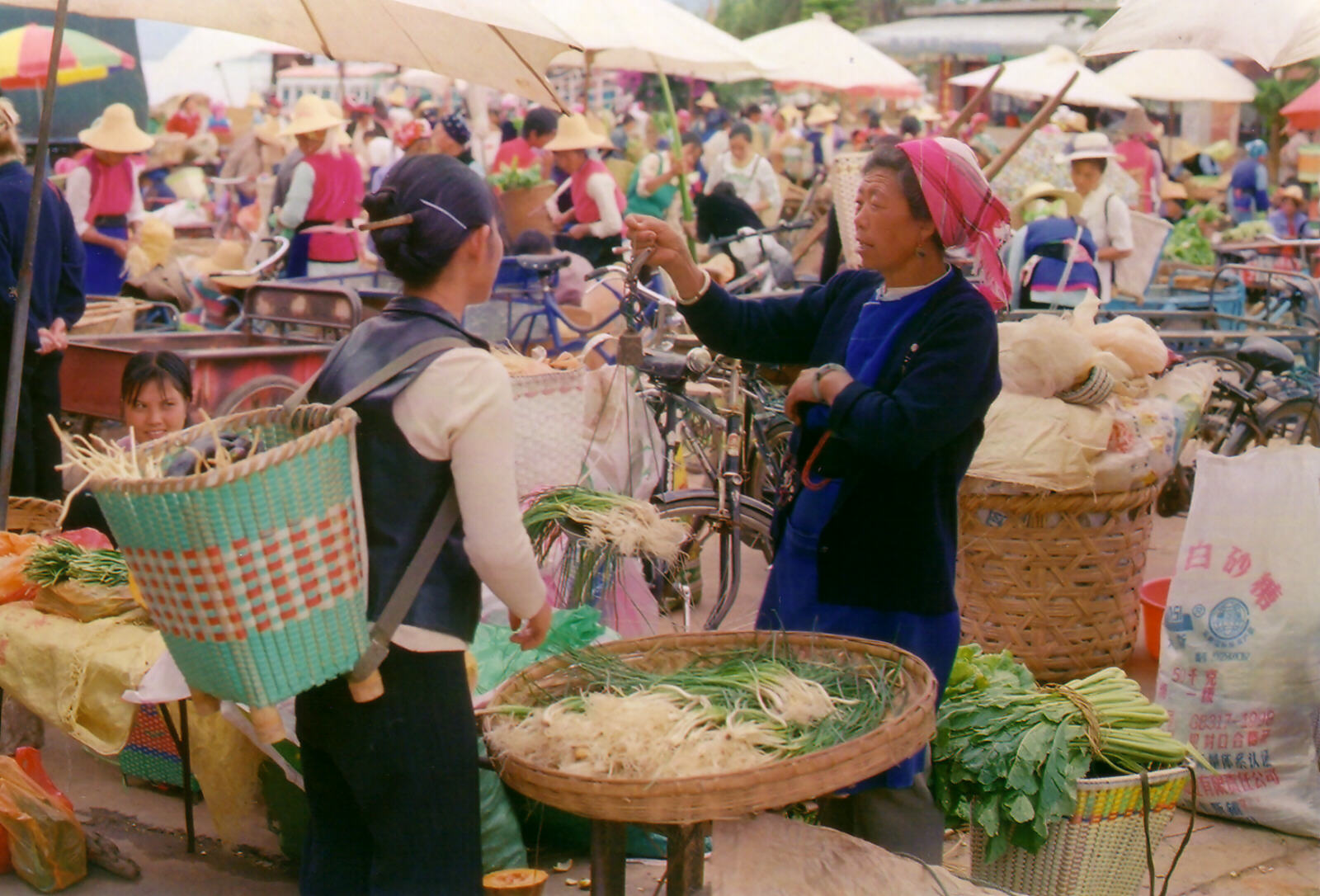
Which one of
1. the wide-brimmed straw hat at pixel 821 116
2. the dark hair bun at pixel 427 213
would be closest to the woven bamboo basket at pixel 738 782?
the dark hair bun at pixel 427 213

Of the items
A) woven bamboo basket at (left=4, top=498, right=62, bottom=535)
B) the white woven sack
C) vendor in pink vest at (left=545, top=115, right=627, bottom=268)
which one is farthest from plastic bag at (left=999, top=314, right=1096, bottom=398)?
vendor in pink vest at (left=545, top=115, right=627, bottom=268)

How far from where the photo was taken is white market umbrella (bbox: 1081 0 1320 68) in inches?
166

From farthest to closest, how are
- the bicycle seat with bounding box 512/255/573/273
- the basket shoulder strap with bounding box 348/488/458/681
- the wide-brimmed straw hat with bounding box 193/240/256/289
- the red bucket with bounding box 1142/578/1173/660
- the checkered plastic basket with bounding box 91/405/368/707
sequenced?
the wide-brimmed straw hat with bounding box 193/240/256/289, the bicycle seat with bounding box 512/255/573/273, the red bucket with bounding box 1142/578/1173/660, the basket shoulder strap with bounding box 348/488/458/681, the checkered plastic basket with bounding box 91/405/368/707

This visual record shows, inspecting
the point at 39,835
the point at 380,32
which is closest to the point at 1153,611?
the point at 380,32

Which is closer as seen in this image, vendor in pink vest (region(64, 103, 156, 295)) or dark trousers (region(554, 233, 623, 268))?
vendor in pink vest (region(64, 103, 156, 295))

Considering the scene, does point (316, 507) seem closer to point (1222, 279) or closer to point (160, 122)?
point (1222, 279)

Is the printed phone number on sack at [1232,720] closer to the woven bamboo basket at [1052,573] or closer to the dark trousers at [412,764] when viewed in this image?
the woven bamboo basket at [1052,573]

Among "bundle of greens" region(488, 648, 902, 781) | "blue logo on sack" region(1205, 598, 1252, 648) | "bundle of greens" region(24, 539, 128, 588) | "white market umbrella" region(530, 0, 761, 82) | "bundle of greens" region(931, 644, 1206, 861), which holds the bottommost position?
"bundle of greens" region(931, 644, 1206, 861)

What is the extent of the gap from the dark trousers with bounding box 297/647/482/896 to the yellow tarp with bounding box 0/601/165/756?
1.13m

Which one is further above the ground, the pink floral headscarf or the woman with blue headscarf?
the pink floral headscarf

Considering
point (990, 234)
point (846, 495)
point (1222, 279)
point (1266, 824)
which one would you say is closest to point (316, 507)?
point (846, 495)

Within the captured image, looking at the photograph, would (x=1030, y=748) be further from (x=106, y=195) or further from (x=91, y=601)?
(x=106, y=195)

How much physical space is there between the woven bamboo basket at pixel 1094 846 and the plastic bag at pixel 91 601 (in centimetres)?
230

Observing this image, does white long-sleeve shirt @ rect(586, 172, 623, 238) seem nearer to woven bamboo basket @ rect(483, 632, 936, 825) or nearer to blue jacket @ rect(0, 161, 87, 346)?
blue jacket @ rect(0, 161, 87, 346)
